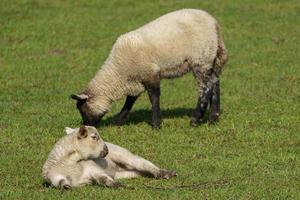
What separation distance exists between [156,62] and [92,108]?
1431 mm

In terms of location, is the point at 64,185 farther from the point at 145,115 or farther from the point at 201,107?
the point at 145,115

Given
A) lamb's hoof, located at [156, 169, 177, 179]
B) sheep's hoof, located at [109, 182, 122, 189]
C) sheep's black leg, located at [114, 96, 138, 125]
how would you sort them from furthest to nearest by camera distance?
sheep's black leg, located at [114, 96, 138, 125], lamb's hoof, located at [156, 169, 177, 179], sheep's hoof, located at [109, 182, 122, 189]

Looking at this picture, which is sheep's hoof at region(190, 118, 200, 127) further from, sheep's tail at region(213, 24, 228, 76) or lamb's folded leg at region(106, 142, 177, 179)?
lamb's folded leg at region(106, 142, 177, 179)

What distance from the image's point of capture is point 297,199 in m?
9.91

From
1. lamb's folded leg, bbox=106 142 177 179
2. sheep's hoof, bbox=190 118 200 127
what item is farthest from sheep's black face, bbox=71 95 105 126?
lamb's folded leg, bbox=106 142 177 179

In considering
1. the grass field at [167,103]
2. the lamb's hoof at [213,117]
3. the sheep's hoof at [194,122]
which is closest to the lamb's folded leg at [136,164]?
the grass field at [167,103]

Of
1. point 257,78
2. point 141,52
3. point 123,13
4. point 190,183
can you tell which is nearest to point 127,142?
point 141,52

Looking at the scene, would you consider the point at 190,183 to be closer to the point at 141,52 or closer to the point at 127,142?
the point at 127,142

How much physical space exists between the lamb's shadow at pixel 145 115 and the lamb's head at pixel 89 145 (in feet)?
16.5

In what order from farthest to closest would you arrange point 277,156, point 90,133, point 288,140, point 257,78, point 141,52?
point 257,78
point 141,52
point 288,140
point 277,156
point 90,133

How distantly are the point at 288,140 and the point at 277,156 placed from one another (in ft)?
4.17

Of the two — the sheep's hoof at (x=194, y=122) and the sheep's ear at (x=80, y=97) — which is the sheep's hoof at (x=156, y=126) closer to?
the sheep's hoof at (x=194, y=122)

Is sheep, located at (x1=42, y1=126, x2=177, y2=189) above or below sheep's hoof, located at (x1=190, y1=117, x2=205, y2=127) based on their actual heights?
above

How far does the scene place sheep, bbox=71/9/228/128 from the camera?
49.6 ft
